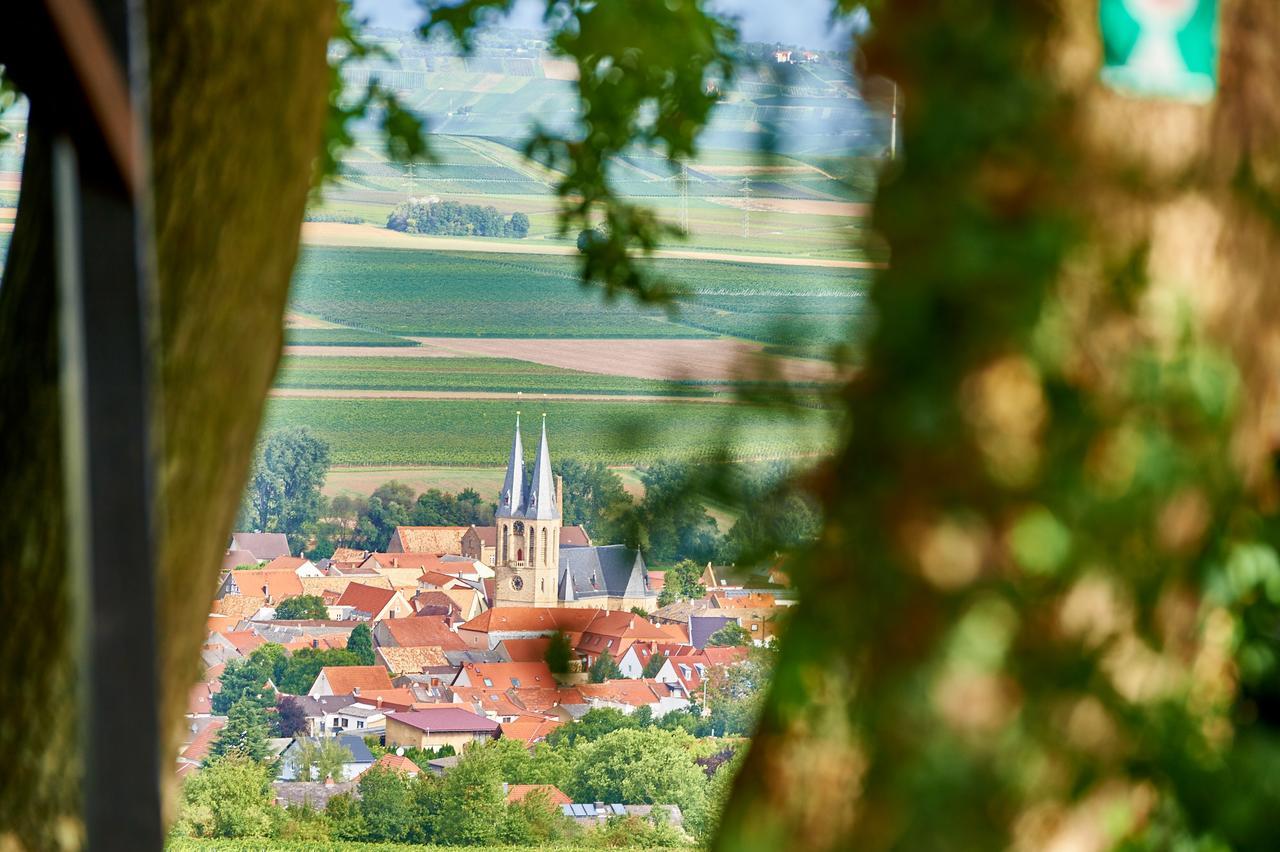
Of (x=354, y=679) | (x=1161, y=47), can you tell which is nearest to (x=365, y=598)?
(x=354, y=679)

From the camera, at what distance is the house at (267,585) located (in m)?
21.3

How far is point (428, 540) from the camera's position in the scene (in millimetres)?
21500

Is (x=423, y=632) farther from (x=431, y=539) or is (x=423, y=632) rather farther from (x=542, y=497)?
(x=542, y=497)

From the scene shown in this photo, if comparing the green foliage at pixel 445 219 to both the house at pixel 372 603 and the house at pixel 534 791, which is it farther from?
the house at pixel 534 791

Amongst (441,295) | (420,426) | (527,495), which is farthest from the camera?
(441,295)

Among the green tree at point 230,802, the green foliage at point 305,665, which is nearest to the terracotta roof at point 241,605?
the green foliage at point 305,665

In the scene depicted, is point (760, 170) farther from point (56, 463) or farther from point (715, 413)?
point (56, 463)

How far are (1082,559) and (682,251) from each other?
A: 4332mm

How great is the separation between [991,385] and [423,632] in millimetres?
22089

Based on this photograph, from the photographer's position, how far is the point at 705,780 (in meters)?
20.7

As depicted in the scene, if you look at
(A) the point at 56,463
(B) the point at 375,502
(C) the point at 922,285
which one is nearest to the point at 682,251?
(A) the point at 56,463

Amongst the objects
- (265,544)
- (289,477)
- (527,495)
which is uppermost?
(527,495)

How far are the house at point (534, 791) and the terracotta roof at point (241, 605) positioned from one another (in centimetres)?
506

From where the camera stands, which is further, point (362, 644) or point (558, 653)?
point (362, 644)
